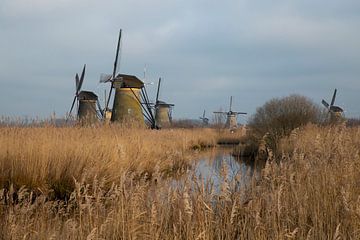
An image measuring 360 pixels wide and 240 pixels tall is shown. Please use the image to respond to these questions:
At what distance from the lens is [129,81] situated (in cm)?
2762

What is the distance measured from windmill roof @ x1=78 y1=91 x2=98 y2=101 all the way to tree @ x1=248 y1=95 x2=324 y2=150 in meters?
14.4

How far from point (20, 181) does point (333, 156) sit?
436cm

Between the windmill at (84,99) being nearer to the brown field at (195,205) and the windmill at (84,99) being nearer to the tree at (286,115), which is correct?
the tree at (286,115)

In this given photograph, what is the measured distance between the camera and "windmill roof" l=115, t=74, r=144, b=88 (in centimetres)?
2747

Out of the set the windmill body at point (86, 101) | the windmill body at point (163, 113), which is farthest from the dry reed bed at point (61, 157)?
the windmill body at point (163, 113)

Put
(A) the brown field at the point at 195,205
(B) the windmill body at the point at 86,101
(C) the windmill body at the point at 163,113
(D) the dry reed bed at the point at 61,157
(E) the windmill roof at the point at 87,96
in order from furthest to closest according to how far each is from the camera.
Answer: (C) the windmill body at the point at 163,113 → (E) the windmill roof at the point at 87,96 → (B) the windmill body at the point at 86,101 → (D) the dry reed bed at the point at 61,157 → (A) the brown field at the point at 195,205

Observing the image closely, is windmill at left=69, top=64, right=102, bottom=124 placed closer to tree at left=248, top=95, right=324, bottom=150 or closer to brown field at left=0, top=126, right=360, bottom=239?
tree at left=248, top=95, right=324, bottom=150

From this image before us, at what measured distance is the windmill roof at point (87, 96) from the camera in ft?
100.0

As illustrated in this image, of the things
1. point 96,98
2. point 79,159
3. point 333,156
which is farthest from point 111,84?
point 333,156

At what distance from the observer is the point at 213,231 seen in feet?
11.4

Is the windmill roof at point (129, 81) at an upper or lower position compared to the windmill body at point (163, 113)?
upper

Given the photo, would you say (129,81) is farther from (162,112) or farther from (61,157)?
(61,157)

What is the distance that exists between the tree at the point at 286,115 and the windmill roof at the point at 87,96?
14434 mm

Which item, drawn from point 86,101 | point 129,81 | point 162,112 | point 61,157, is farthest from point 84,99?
point 61,157
